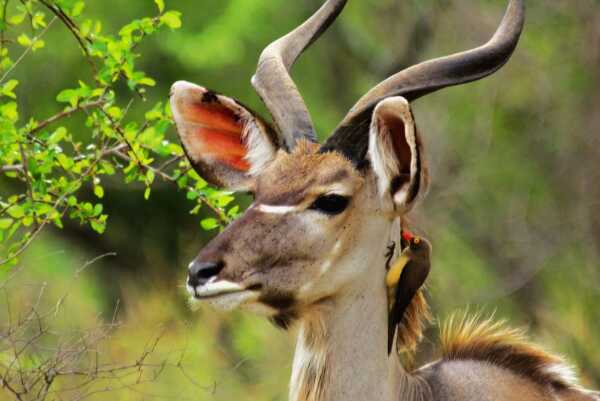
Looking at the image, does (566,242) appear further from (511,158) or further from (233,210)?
(233,210)

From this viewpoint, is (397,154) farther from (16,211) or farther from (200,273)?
(16,211)

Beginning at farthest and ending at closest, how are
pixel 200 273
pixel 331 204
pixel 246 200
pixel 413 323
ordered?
pixel 246 200 < pixel 413 323 < pixel 331 204 < pixel 200 273

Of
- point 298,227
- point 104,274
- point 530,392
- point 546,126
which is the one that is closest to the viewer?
point 298,227

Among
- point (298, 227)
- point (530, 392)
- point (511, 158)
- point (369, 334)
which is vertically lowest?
point (511, 158)

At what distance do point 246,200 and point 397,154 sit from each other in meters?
10.4

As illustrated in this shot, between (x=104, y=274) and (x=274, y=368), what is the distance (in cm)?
686

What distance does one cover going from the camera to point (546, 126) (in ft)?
44.7

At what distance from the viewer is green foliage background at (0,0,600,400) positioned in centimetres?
817

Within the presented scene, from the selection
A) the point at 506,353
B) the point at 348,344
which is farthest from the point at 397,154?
the point at 506,353

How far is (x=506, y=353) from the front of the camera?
5441mm

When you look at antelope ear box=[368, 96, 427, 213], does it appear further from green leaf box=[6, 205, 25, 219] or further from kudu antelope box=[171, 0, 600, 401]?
green leaf box=[6, 205, 25, 219]

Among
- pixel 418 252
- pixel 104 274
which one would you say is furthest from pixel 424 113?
pixel 418 252

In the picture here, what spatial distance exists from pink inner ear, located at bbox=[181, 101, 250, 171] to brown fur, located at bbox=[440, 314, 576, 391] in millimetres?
907

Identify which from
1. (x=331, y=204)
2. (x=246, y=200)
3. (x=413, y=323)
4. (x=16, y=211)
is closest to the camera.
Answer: (x=331, y=204)
